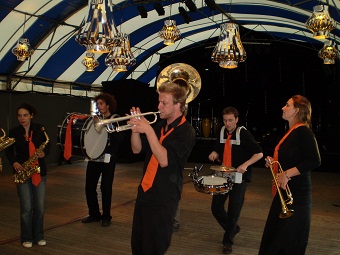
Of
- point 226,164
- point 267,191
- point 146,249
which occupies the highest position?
point 226,164

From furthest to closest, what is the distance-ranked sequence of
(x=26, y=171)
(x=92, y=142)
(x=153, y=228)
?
(x=92, y=142) < (x=26, y=171) < (x=153, y=228)

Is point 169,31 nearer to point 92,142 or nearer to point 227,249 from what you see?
point 92,142

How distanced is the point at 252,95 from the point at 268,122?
1.49 metres

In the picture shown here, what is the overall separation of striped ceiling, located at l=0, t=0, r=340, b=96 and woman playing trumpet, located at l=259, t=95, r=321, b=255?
783 centimetres

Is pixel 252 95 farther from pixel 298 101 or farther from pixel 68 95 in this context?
pixel 298 101

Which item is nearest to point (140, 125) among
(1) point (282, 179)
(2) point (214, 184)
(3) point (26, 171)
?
(1) point (282, 179)

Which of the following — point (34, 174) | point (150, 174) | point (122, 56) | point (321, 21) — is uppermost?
point (321, 21)

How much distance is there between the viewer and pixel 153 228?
110 inches

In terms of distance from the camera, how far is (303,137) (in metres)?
3.37

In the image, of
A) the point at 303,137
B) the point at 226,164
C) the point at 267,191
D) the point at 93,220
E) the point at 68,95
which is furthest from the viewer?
Result: the point at 68,95

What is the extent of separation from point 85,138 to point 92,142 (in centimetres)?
17

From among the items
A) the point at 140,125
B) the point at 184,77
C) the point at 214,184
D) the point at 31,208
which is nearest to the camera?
the point at 140,125

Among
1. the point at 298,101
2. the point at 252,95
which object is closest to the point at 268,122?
the point at 252,95

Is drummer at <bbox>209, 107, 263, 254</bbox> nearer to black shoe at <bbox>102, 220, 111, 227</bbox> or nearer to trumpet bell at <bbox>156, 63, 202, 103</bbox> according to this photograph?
trumpet bell at <bbox>156, 63, 202, 103</bbox>
